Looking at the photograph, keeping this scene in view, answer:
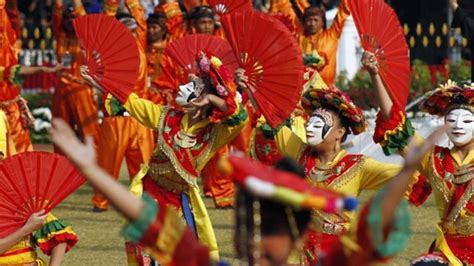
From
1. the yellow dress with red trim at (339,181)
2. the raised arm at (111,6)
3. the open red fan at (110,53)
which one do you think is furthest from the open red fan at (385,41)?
the raised arm at (111,6)

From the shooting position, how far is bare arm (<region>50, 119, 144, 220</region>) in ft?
14.8

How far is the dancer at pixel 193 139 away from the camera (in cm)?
829

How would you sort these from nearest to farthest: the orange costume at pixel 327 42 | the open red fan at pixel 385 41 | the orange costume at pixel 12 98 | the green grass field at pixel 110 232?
the open red fan at pixel 385 41 < the green grass field at pixel 110 232 < the orange costume at pixel 12 98 < the orange costume at pixel 327 42

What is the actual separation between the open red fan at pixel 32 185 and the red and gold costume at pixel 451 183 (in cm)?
145

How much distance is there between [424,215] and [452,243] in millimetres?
4675

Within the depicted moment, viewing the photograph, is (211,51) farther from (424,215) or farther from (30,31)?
(30,31)

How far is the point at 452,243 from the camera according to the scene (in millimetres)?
7602

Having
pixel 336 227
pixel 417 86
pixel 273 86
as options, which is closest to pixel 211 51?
pixel 273 86

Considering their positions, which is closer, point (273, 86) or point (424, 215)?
point (273, 86)

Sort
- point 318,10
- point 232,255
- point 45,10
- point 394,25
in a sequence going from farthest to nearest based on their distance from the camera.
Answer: point 45,10
point 318,10
point 232,255
point 394,25

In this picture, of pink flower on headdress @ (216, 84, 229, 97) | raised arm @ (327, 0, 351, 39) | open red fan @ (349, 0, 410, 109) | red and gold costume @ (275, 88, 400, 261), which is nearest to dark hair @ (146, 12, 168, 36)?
raised arm @ (327, 0, 351, 39)

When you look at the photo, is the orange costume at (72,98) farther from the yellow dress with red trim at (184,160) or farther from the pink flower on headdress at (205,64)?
the pink flower on headdress at (205,64)

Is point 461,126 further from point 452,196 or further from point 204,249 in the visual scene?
point 204,249

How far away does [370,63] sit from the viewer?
7.57 meters
